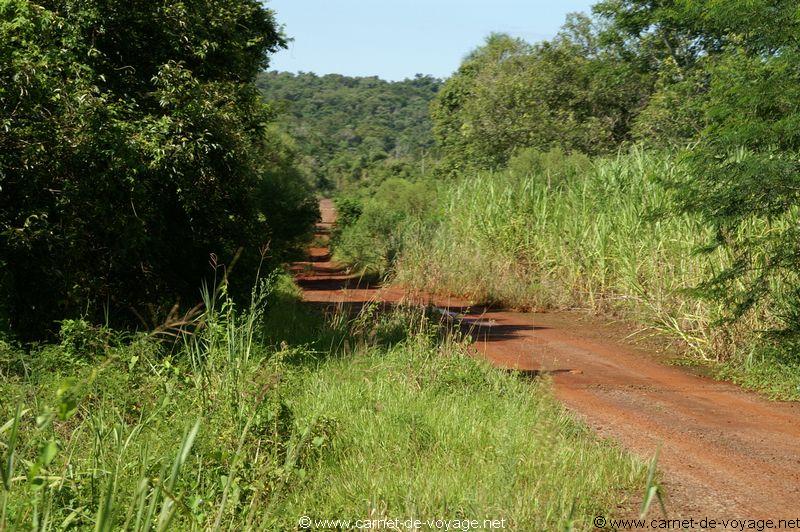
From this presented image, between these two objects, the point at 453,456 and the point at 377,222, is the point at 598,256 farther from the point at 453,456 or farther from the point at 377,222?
the point at 377,222

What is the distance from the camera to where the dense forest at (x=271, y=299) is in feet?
14.5

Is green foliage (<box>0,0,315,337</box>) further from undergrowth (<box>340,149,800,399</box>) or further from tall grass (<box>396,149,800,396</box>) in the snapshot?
tall grass (<box>396,149,800,396</box>)

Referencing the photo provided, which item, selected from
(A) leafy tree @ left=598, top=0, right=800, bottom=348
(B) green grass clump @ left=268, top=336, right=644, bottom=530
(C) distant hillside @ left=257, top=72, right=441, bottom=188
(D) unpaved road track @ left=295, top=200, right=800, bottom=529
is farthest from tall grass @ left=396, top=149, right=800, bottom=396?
(C) distant hillside @ left=257, top=72, right=441, bottom=188

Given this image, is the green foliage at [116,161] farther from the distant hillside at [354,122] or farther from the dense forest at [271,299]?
the distant hillside at [354,122]

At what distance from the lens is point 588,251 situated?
1406 cm

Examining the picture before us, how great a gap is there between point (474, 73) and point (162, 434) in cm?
3724

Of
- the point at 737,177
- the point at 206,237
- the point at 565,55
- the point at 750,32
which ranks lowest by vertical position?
the point at 206,237

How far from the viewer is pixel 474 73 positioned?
40750 mm

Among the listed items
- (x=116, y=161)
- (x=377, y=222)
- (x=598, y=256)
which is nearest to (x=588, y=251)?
(x=598, y=256)

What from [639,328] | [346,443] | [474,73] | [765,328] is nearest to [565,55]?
[474,73]

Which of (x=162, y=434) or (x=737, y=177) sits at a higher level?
(x=737, y=177)

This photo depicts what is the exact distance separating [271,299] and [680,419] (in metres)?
7.11

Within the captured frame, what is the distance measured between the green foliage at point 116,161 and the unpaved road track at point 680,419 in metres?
2.18

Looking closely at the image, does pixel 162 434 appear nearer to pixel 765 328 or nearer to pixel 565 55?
→ pixel 765 328
